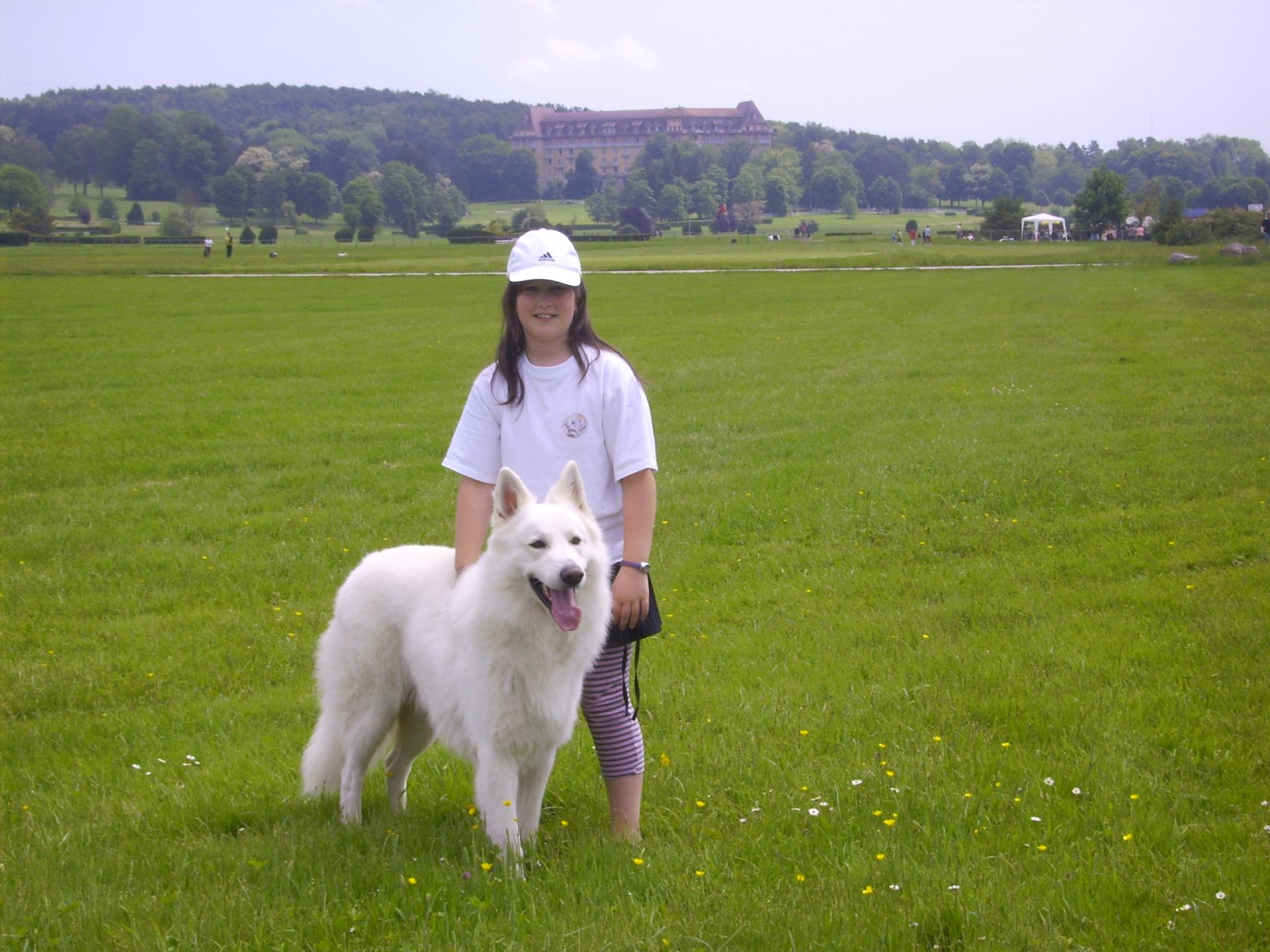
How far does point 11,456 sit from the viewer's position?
15.5m

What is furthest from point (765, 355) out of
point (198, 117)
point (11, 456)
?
point (198, 117)

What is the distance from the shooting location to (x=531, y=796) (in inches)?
196

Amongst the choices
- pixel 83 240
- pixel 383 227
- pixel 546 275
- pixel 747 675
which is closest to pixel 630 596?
pixel 546 275

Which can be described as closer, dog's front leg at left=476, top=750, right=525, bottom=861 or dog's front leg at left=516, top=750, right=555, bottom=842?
dog's front leg at left=476, top=750, right=525, bottom=861

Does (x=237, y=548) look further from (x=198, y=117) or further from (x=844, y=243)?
(x=198, y=117)

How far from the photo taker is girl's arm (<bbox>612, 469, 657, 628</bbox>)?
4.83 meters

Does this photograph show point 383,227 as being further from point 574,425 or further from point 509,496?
point 509,496

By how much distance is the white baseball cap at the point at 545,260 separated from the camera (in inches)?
188

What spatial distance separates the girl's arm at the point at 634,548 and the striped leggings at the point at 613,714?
0.86 ft

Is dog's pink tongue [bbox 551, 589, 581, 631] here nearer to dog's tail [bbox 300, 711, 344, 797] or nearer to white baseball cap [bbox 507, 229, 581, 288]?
white baseball cap [bbox 507, 229, 581, 288]

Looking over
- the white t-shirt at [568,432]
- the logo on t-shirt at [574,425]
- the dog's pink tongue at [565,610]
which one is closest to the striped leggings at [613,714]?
the white t-shirt at [568,432]

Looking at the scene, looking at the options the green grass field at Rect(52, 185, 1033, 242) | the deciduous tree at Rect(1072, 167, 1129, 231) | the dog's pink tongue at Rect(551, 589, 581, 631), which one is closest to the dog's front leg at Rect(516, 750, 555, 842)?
the dog's pink tongue at Rect(551, 589, 581, 631)

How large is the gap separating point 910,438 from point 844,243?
92.0m

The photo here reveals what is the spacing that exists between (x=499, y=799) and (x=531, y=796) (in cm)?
32
